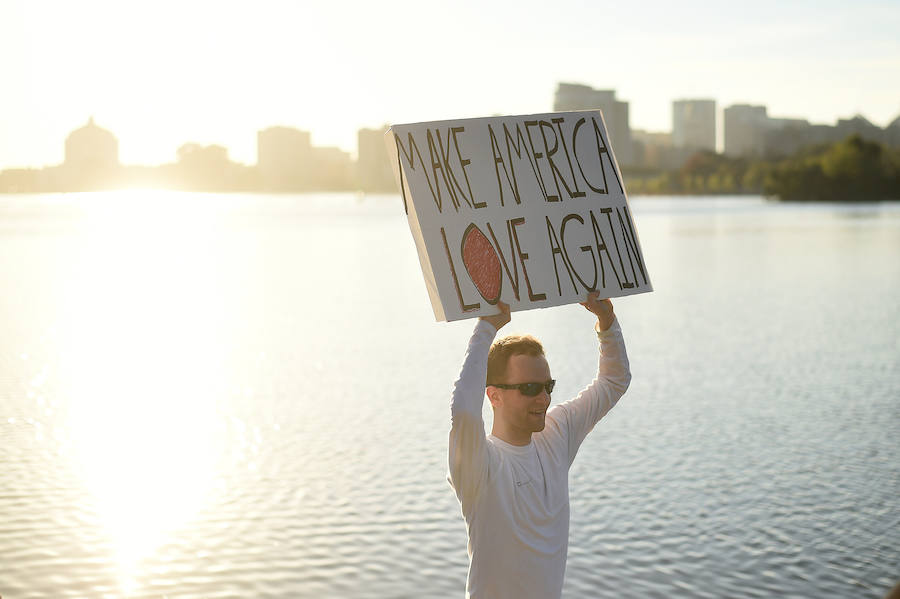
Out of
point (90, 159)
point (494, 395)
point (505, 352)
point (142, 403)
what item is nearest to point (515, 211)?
point (505, 352)

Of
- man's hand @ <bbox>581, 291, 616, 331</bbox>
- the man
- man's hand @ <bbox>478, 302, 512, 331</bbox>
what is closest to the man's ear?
the man

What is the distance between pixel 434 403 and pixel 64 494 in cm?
749

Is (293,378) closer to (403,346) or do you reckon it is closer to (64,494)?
(403,346)

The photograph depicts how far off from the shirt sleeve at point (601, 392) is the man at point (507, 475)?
0.27 metres

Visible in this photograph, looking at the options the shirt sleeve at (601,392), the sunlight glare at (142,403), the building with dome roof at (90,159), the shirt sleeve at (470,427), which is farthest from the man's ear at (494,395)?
the building with dome roof at (90,159)

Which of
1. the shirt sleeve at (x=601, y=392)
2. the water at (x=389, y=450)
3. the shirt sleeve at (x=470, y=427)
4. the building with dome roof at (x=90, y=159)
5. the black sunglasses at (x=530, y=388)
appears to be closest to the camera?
the shirt sleeve at (x=470, y=427)

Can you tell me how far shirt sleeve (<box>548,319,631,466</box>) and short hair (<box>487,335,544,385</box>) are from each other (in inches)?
16.3

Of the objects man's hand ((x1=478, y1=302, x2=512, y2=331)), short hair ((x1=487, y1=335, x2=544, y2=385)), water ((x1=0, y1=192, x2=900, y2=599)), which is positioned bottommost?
water ((x1=0, y1=192, x2=900, y2=599))

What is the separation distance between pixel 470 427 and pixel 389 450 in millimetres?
12900

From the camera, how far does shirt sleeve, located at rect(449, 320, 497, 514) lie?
13.3 feet

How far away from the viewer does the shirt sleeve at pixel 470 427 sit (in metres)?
4.05

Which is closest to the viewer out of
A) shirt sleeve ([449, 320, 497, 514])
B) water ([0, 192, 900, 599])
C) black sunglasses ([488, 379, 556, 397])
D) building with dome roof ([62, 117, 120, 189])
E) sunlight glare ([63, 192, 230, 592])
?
shirt sleeve ([449, 320, 497, 514])

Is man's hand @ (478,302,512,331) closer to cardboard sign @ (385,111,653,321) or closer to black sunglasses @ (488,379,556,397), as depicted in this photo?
cardboard sign @ (385,111,653,321)

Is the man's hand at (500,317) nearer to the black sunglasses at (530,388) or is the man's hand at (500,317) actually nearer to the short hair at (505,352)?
the short hair at (505,352)
